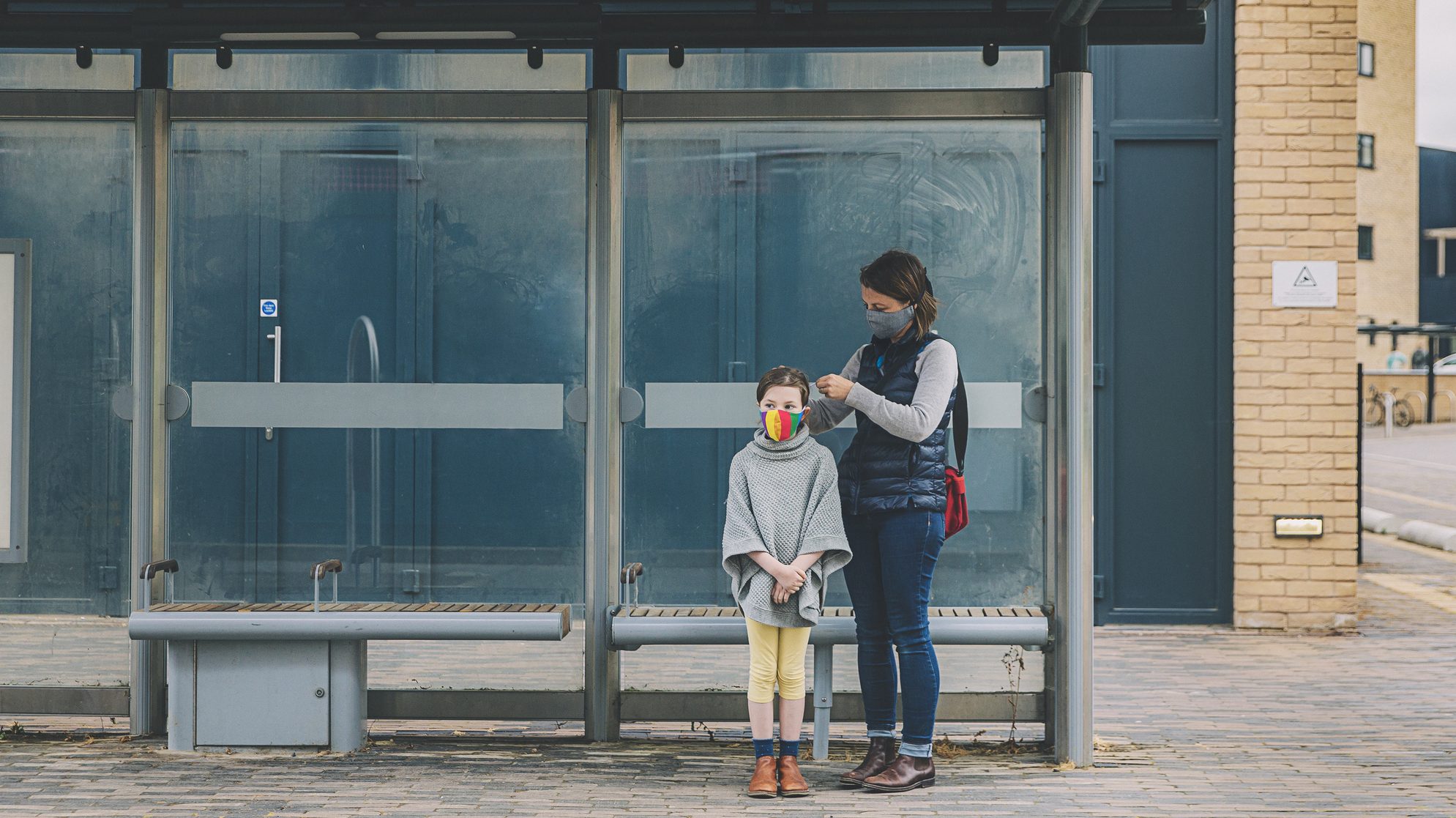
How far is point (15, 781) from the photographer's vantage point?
15.6ft

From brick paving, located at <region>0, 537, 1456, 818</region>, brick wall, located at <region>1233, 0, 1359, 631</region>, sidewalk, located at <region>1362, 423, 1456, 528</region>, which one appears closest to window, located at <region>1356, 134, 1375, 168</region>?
sidewalk, located at <region>1362, 423, 1456, 528</region>

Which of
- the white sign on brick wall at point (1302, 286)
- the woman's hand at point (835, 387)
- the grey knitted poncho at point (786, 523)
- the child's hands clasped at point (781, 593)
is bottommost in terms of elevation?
the child's hands clasped at point (781, 593)

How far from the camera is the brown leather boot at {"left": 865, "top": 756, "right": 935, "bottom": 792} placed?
4.62 metres

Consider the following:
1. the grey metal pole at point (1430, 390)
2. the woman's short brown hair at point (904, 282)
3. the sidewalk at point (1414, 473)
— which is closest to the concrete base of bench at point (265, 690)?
the woman's short brown hair at point (904, 282)

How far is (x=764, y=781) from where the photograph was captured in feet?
14.9

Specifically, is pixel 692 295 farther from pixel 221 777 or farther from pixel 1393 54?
pixel 1393 54

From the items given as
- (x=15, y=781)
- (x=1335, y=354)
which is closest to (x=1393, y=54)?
(x=1335, y=354)

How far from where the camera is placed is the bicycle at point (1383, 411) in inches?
1398

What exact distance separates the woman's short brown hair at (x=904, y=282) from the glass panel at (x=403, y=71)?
5.06 feet

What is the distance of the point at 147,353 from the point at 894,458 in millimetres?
2847

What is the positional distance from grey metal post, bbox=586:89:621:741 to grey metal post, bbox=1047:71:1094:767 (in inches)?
63.4

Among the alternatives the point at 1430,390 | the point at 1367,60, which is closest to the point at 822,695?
the point at 1430,390

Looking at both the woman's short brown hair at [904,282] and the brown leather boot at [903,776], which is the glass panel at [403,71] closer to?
the woman's short brown hair at [904,282]

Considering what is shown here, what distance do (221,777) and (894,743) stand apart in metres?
2.25
